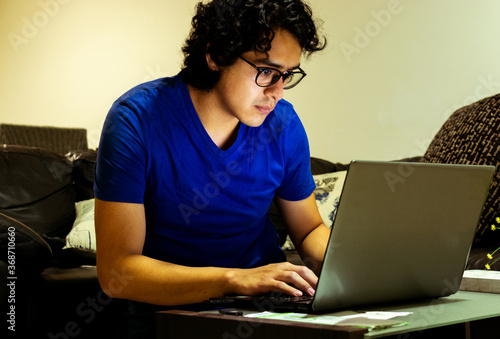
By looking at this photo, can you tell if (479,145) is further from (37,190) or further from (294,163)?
(37,190)

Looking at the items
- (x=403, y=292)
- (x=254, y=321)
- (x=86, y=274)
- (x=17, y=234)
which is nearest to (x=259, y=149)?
(x=403, y=292)

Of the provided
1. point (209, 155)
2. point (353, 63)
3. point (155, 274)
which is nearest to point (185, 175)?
point (209, 155)

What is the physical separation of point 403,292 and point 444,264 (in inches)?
3.5

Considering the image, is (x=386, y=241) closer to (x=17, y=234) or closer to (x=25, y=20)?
(x=17, y=234)

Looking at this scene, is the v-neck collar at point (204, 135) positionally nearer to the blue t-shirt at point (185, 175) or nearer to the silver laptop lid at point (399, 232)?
the blue t-shirt at point (185, 175)

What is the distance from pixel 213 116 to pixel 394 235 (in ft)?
1.74

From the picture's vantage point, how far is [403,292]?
37.5 inches

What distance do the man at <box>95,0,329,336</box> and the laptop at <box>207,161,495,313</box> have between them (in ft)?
1.03

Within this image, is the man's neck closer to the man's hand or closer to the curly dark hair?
the curly dark hair

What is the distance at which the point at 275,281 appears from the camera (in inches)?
34.4

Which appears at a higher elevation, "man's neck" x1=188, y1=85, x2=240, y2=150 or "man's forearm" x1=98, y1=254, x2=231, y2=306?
"man's neck" x1=188, y1=85, x2=240, y2=150

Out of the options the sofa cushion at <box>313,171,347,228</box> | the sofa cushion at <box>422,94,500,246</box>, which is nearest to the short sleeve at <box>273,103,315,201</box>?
the sofa cushion at <box>422,94,500,246</box>

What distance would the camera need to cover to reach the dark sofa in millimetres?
1703

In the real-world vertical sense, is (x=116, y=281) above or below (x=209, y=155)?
below
